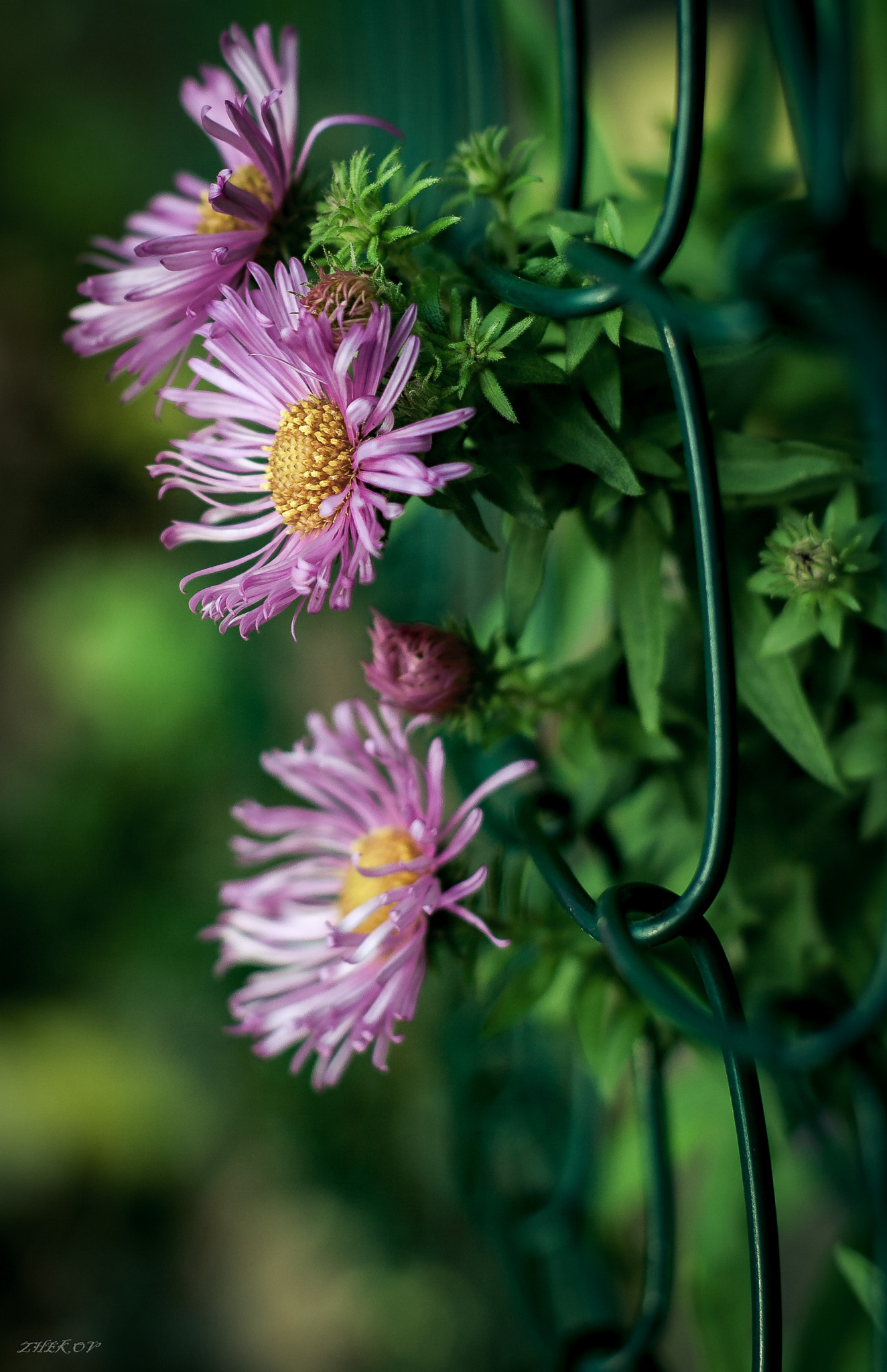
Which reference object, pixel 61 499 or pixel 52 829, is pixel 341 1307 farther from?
pixel 61 499

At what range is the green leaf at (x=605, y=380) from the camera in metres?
0.27

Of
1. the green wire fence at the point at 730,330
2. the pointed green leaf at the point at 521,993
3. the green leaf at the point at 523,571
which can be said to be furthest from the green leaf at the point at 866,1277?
the green leaf at the point at 523,571

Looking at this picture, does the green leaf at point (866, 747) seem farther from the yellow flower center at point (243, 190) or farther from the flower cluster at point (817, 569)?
the yellow flower center at point (243, 190)

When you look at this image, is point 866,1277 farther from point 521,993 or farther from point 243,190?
point 243,190

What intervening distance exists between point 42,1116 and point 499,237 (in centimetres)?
114

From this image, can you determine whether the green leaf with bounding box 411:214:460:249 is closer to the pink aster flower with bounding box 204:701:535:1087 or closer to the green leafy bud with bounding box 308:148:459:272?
the green leafy bud with bounding box 308:148:459:272

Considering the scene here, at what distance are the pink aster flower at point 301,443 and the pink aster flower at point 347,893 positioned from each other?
0.07 metres

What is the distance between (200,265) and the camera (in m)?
0.27

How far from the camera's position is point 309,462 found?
242 mm

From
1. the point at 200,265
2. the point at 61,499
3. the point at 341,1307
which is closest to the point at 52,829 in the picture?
the point at 61,499

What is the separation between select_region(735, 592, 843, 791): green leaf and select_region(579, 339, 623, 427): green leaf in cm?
8

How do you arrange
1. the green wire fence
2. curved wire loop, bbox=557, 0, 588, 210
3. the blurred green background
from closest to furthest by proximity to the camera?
the green wire fence, curved wire loop, bbox=557, 0, 588, 210, the blurred green background

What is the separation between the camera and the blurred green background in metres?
1.02

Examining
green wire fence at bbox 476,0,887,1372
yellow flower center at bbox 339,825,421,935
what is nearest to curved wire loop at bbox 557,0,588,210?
green wire fence at bbox 476,0,887,1372
